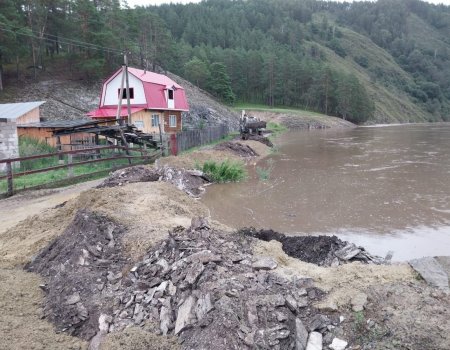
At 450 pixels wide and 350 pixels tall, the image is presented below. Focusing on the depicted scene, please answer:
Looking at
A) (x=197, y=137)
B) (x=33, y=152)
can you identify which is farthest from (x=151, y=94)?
(x=33, y=152)

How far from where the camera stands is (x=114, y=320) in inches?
201

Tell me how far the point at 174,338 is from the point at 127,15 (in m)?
57.5

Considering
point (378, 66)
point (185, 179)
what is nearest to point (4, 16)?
point (185, 179)

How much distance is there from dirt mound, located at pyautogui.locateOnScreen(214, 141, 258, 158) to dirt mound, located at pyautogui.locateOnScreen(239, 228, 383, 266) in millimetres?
18373

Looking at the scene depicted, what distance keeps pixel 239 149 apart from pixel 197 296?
2395 cm

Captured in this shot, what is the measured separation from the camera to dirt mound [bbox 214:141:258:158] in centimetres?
2772

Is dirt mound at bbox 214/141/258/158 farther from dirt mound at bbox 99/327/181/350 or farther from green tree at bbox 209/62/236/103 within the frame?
green tree at bbox 209/62/236/103

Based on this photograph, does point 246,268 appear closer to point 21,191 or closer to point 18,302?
point 18,302

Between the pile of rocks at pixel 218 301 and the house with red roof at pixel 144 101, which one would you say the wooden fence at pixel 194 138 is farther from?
the pile of rocks at pixel 218 301

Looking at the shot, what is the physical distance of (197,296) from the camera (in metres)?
5.00

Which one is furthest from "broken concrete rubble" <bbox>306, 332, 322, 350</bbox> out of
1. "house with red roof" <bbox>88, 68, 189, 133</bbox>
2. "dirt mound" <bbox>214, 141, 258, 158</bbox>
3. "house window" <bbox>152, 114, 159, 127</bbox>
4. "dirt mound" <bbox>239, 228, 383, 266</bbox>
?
"house window" <bbox>152, 114, 159, 127</bbox>

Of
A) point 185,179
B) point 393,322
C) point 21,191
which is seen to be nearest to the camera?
point 393,322

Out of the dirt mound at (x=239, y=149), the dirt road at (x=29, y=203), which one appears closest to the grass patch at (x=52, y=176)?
the dirt road at (x=29, y=203)

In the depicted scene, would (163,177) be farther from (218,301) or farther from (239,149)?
(239,149)
